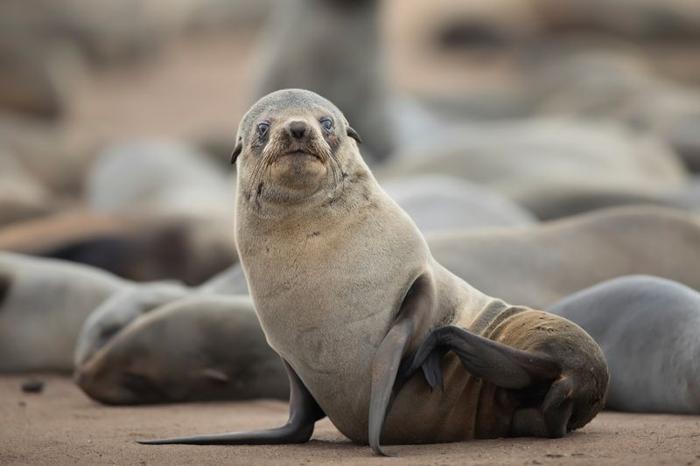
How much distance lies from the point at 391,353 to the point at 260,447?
62cm

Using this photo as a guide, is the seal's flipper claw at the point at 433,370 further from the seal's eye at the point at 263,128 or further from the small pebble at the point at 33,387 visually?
the small pebble at the point at 33,387

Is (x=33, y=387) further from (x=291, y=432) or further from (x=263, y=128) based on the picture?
(x=263, y=128)

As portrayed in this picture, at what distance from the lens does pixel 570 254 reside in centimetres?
756

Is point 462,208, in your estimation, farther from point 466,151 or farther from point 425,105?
point 425,105

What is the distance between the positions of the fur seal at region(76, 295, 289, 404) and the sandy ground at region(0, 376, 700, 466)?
0.62 feet

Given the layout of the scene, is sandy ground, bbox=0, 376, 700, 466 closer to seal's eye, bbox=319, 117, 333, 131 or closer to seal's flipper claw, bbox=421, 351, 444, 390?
seal's flipper claw, bbox=421, 351, 444, 390

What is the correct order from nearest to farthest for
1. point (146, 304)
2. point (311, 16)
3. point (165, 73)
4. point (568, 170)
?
point (146, 304), point (568, 170), point (311, 16), point (165, 73)

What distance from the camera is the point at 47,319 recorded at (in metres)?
8.12

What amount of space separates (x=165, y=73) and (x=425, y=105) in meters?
5.55

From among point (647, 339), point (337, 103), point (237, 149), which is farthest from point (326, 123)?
point (337, 103)

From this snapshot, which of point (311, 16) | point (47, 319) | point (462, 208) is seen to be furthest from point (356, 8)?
point (47, 319)

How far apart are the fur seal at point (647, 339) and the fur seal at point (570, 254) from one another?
2.90 feet

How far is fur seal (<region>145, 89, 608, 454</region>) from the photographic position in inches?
202

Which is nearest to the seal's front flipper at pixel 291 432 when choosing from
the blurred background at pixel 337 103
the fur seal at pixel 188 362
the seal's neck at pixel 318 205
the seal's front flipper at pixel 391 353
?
the seal's front flipper at pixel 391 353
